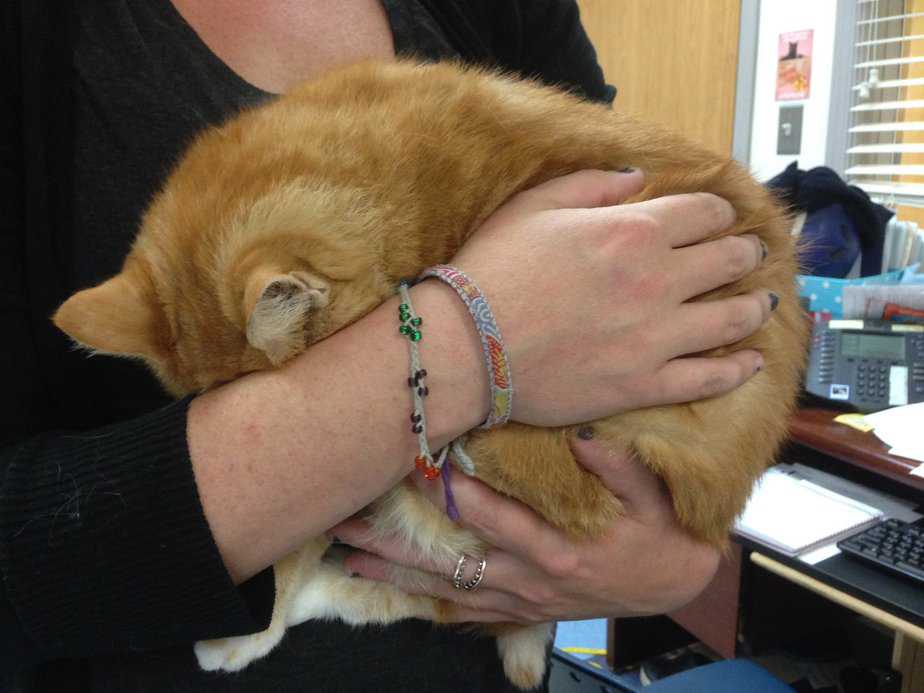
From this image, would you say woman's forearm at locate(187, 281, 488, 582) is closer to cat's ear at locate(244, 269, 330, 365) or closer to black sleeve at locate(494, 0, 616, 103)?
cat's ear at locate(244, 269, 330, 365)

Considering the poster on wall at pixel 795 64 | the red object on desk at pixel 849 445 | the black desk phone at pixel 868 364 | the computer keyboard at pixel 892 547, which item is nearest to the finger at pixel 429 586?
the computer keyboard at pixel 892 547

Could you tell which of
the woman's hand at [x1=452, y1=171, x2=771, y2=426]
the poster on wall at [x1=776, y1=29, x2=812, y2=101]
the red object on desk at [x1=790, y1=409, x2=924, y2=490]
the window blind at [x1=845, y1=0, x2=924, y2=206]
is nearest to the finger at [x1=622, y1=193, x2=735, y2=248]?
the woman's hand at [x1=452, y1=171, x2=771, y2=426]

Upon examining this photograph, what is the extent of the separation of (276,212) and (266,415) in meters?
0.20

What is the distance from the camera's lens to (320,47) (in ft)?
3.44

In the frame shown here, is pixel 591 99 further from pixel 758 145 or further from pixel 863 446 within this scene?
pixel 758 145

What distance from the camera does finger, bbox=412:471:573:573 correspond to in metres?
0.80

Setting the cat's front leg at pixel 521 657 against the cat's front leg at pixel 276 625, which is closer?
the cat's front leg at pixel 276 625

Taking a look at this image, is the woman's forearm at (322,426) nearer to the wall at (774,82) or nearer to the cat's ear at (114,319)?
the cat's ear at (114,319)

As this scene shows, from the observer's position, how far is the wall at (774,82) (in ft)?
11.1

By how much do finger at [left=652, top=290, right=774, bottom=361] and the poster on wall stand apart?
3.15 metres

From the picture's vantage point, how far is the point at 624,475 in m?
0.81

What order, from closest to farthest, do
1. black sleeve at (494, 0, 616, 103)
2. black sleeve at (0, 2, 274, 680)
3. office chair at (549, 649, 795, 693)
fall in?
black sleeve at (0, 2, 274, 680)
black sleeve at (494, 0, 616, 103)
office chair at (549, 649, 795, 693)

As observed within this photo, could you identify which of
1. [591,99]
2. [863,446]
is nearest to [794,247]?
[591,99]

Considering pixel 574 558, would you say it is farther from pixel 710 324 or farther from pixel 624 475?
pixel 710 324
